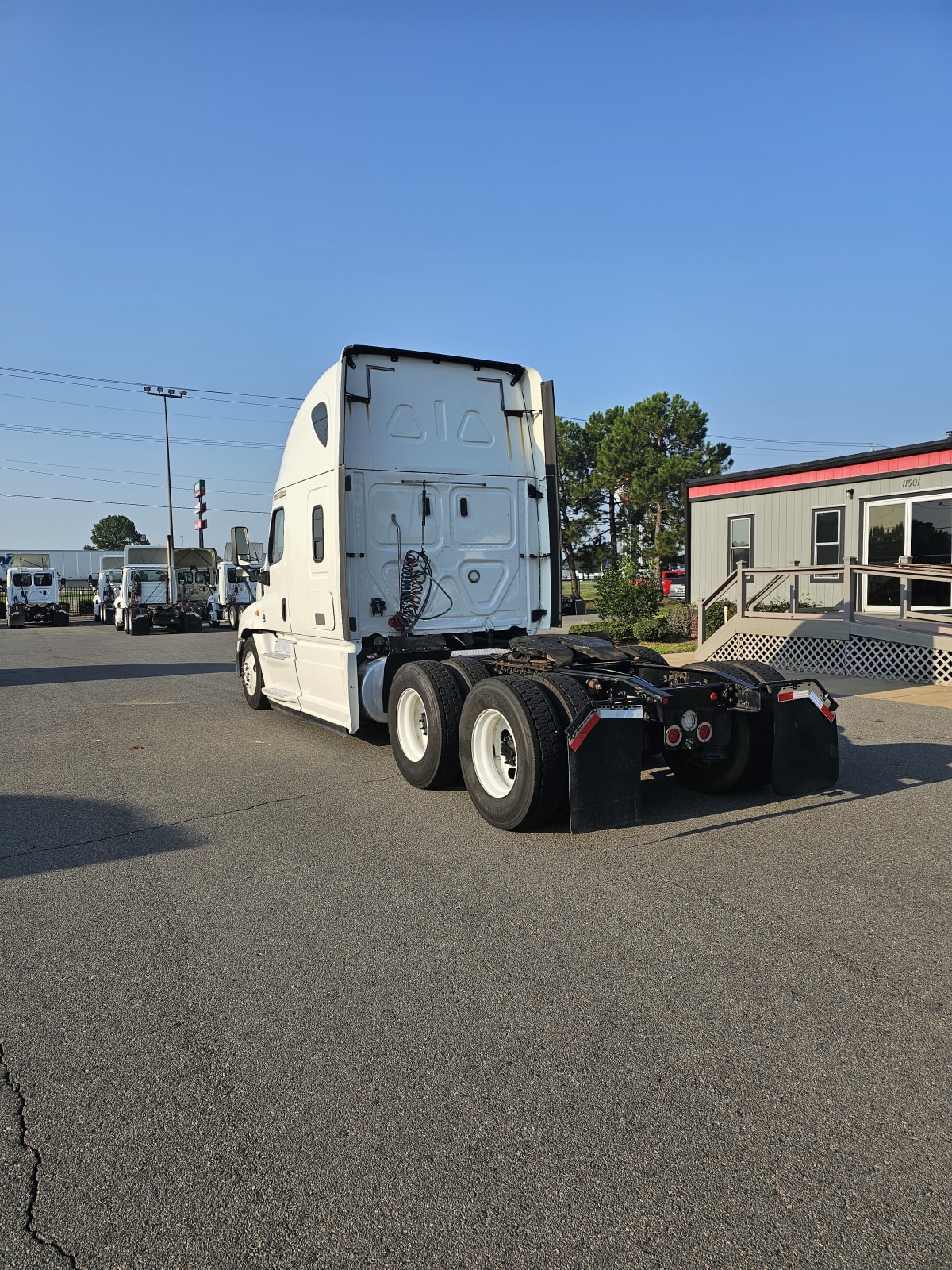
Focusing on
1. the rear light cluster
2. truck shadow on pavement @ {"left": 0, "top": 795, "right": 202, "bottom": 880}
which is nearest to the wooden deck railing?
the rear light cluster

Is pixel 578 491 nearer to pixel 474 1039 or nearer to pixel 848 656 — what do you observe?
pixel 848 656

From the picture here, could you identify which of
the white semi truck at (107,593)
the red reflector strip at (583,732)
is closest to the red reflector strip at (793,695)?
the red reflector strip at (583,732)

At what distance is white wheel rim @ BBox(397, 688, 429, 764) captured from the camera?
717cm

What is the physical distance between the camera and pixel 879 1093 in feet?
9.56

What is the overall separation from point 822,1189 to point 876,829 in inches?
146

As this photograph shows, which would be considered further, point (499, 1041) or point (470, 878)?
point (470, 878)

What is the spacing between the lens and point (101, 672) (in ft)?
56.7

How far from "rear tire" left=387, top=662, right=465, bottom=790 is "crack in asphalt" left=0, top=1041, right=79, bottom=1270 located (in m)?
3.73

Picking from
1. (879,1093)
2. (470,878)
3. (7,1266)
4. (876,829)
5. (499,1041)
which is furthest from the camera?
(876,829)

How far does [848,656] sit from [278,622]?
28.9 ft

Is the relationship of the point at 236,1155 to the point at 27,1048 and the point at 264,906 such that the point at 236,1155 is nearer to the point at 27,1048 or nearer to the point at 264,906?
the point at 27,1048

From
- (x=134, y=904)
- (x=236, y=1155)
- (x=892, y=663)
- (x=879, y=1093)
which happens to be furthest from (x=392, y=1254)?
(x=892, y=663)

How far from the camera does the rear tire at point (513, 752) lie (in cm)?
560

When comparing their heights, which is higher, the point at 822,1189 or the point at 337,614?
the point at 337,614
